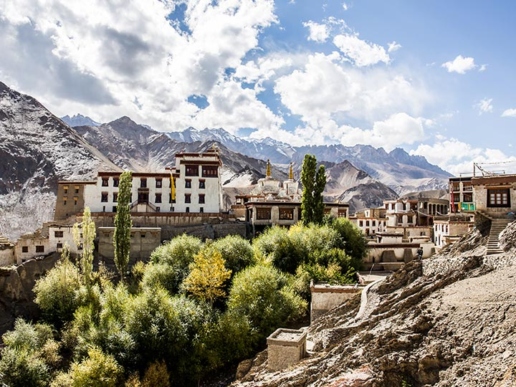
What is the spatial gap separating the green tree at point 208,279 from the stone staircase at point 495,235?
1666cm

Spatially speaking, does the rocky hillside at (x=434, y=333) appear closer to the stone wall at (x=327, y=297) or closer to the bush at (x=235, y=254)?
the stone wall at (x=327, y=297)

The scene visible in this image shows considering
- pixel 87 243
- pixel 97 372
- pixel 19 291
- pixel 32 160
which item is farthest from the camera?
pixel 32 160

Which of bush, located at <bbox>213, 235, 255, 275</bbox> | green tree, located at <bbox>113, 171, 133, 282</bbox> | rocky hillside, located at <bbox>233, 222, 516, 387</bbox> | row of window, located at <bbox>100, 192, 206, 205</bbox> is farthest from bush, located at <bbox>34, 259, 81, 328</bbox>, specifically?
rocky hillside, located at <bbox>233, 222, 516, 387</bbox>

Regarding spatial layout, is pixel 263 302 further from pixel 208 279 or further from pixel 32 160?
pixel 32 160

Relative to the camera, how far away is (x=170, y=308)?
1085 inches

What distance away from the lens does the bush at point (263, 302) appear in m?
27.3

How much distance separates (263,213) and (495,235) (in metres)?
26.0

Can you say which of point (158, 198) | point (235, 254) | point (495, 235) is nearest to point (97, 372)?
point (235, 254)

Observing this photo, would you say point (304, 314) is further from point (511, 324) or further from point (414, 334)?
point (511, 324)

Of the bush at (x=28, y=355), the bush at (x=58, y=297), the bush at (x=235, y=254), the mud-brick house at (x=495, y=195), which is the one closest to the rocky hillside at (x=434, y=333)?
the mud-brick house at (x=495, y=195)

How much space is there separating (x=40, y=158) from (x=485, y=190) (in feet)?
307

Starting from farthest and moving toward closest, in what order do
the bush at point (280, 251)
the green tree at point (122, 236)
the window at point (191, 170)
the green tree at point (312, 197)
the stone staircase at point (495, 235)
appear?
the window at point (191, 170) → the green tree at point (312, 197) → the green tree at point (122, 236) → the bush at point (280, 251) → the stone staircase at point (495, 235)

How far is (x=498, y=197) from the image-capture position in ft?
76.2

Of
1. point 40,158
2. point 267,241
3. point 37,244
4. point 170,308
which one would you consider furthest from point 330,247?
point 40,158
